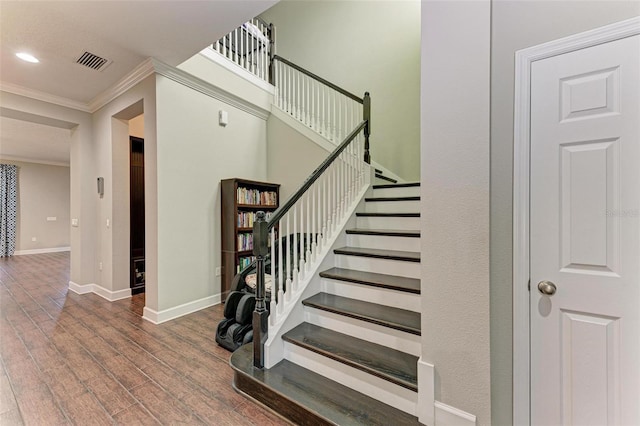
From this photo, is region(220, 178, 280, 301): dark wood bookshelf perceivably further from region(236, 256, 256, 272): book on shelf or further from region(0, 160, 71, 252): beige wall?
region(0, 160, 71, 252): beige wall

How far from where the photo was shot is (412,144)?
14.0 feet

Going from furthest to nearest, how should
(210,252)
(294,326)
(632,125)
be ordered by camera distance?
(210,252)
(294,326)
(632,125)

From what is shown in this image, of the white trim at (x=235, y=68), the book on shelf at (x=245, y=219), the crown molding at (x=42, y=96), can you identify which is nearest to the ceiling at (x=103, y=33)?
the crown molding at (x=42, y=96)

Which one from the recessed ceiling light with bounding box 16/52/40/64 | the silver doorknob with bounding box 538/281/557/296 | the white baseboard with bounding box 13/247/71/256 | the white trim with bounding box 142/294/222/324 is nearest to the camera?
the silver doorknob with bounding box 538/281/557/296

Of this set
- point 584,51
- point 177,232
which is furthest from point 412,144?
point 177,232

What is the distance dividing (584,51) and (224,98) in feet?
12.0

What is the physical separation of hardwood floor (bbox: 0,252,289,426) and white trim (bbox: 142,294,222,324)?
0.08 meters

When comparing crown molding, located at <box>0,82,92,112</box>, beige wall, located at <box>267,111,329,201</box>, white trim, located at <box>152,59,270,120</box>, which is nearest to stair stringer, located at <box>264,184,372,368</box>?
beige wall, located at <box>267,111,329,201</box>

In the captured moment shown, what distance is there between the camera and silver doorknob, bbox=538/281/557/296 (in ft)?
4.15

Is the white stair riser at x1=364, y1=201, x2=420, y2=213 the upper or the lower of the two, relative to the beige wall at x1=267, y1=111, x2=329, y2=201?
lower

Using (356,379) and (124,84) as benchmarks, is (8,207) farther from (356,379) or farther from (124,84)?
(356,379)

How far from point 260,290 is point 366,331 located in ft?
2.61

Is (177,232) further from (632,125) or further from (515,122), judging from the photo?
(632,125)

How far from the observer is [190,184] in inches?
131
